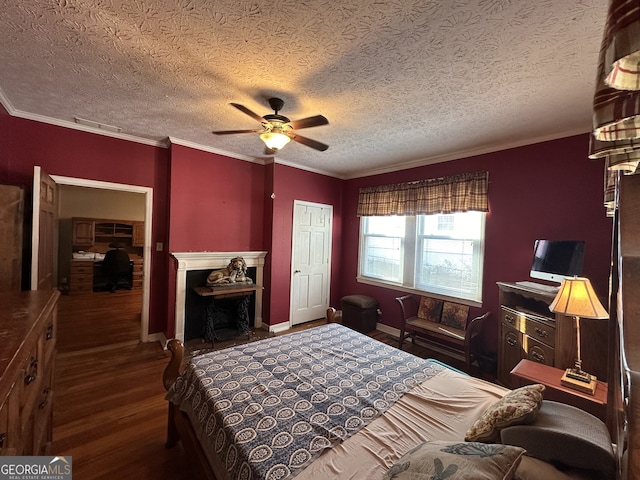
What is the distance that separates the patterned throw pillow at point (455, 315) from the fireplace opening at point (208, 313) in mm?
2676

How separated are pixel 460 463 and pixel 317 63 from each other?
6.95 feet

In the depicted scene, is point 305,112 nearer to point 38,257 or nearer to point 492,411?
point 492,411

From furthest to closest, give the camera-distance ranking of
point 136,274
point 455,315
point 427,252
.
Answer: point 136,274
point 427,252
point 455,315

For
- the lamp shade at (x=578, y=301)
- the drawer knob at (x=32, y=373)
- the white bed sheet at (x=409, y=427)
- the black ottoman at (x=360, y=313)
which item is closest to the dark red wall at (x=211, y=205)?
the black ottoman at (x=360, y=313)

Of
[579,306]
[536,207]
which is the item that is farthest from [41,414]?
[536,207]

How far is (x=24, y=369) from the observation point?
106 centimetres

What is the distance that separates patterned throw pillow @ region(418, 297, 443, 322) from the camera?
3.54m

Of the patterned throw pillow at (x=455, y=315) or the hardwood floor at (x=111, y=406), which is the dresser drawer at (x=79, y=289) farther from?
the patterned throw pillow at (x=455, y=315)

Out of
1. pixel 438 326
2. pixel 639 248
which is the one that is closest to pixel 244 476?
pixel 639 248

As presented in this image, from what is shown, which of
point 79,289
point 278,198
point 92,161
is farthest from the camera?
point 79,289

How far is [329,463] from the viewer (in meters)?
1.09

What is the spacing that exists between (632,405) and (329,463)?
3.38 feet

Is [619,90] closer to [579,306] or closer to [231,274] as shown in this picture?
[579,306]

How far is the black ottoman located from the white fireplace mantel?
4.48 feet
